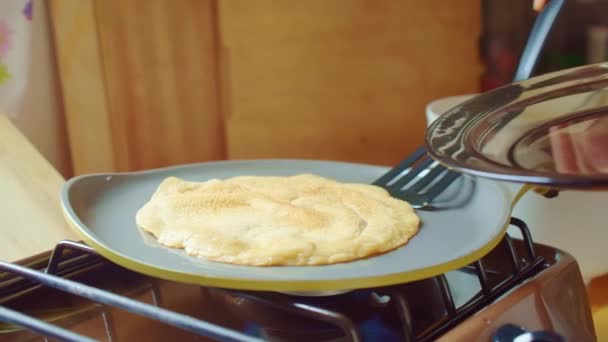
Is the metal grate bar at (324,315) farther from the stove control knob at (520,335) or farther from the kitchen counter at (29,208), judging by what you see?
the kitchen counter at (29,208)

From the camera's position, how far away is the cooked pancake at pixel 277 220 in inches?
19.3

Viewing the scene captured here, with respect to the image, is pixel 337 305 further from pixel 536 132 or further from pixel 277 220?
pixel 536 132

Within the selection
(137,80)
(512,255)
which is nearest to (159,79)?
(137,80)

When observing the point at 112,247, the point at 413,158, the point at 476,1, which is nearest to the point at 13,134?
the point at 112,247

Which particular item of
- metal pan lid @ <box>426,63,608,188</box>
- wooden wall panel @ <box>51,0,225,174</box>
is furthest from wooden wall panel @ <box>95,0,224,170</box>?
metal pan lid @ <box>426,63,608,188</box>

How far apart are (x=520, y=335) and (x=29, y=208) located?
0.48 metres

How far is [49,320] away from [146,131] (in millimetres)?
588

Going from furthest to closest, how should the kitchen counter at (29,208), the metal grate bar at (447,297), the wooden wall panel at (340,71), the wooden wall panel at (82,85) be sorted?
the wooden wall panel at (340,71) < the wooden wall panel at (82,85) < the kitchen counter at (29,208) < the metal grate bar at (447,297)

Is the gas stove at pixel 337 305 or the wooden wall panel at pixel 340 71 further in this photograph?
the wooden wall panel at pixel 340 71

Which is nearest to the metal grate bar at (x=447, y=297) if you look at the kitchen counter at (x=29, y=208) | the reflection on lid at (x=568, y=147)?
the reflection on lid at (x=568, y=147)

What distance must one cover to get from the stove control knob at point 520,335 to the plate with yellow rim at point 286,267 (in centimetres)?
5

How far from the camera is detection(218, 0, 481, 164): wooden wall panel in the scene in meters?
1.12

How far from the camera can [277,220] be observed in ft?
1.81

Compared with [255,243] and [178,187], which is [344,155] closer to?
[178,187]
